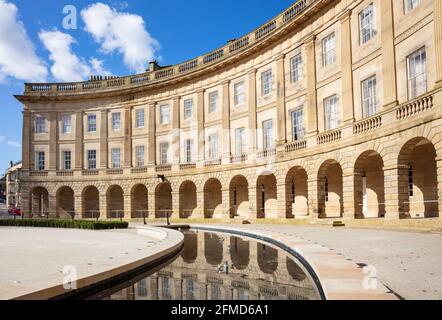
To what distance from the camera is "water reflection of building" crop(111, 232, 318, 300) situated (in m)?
6.45

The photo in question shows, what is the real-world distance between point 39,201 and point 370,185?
37.9 m

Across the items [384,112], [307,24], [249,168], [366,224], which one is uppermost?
[307,24]

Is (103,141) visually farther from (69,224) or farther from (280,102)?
(280,102)

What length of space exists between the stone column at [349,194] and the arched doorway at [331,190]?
2613 millimetres

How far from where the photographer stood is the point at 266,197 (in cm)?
3089

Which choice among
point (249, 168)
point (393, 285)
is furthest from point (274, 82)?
point (393, 285)

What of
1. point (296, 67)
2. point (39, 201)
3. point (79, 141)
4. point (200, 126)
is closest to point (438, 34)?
point (296, 67)

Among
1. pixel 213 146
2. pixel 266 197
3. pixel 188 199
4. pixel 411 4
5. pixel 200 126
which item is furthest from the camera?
pixel 188 199

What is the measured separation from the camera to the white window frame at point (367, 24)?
20969mm

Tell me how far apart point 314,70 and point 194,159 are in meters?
15.3

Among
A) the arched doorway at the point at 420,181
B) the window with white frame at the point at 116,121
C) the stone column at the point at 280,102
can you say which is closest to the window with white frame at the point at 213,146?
the stone column at the point at 280,102

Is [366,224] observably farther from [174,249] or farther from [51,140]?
[51,140]

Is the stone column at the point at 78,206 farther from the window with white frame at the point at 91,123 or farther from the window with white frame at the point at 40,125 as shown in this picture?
the window with white frame at the point at 40,125

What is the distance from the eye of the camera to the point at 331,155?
22.9 meters
